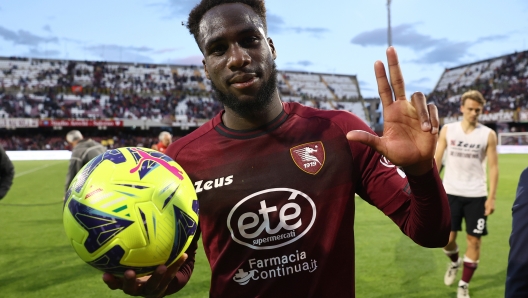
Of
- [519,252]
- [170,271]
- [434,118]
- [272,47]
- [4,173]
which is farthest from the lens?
[4,173]

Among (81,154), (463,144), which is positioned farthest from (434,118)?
(81,154)

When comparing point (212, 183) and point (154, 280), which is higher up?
point (212, 183)

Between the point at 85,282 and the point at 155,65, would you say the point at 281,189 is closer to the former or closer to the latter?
the point at 85,282

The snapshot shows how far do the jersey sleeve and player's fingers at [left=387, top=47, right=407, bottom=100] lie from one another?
0.20 metres

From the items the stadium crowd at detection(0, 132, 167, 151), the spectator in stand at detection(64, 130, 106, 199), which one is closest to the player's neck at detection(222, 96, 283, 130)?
the spectator in stand at detection(64, 130, 106, 199)

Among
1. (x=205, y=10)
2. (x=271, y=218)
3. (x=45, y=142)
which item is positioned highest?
(x=205, y=10)

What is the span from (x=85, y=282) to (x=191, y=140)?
13.4 ft

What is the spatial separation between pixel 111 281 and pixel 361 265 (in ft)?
15.9

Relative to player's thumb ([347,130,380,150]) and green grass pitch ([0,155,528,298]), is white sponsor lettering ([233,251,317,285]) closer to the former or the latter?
player's thumb ([347,130,380,150])

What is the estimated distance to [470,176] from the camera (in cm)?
533

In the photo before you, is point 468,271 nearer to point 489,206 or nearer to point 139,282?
point 489,206

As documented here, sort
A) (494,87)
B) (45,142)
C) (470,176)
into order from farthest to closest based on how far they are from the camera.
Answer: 1. (494,87)
2. (45,142)
3. (470,176)

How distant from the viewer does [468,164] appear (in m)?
5.35

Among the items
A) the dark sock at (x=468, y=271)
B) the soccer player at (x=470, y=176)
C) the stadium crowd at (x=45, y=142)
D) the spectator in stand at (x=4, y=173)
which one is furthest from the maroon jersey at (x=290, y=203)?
the stadium crowd at (x=45, y=142)
